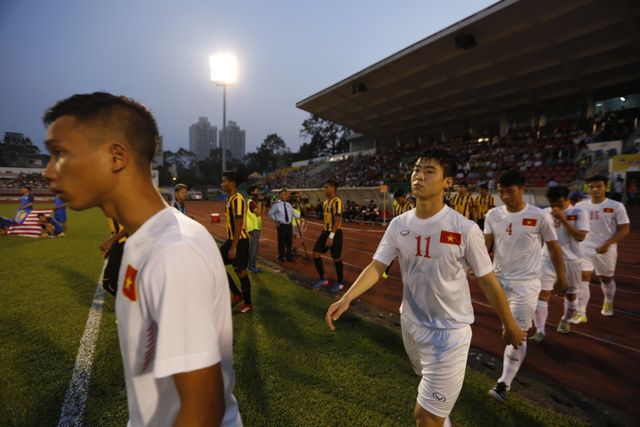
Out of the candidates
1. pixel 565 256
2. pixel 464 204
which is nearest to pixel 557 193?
pixel 565 256

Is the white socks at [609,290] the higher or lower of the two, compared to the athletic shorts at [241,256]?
lower

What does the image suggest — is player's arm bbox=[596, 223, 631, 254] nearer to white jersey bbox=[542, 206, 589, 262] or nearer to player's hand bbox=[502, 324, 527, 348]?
white jersey bbox=[542, 206, 589, 262]

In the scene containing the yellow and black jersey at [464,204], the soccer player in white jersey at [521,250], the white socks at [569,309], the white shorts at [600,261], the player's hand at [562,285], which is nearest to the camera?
the player's hand at [562,285]

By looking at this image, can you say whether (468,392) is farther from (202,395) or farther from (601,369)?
(202,395)

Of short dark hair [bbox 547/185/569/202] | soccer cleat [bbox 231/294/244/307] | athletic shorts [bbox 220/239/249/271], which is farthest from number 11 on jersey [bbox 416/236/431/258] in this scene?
soccer cleat [bbox 231/294/244/307]

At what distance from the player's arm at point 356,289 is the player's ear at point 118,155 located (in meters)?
1.63

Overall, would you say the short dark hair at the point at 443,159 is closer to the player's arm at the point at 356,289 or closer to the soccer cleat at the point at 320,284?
the player's arm at the point at 356,289

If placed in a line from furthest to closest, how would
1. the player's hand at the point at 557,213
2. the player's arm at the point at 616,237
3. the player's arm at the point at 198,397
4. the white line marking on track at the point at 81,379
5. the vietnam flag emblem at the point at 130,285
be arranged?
the player's arm at the point at 616,237, the player's hand at the point at 557,213, the white line marking on track at the point at 81,379, the vietnam flag emblem at the point at 130,285, the player's arm at the point at 198,397

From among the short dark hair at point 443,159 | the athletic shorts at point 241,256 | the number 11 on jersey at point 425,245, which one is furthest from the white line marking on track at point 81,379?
the short dark hair at point 443,159

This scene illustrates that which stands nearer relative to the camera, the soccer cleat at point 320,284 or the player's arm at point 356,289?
the player's arm at point 356,289

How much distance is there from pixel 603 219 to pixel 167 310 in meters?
6.96

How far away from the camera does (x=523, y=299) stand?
358 cm

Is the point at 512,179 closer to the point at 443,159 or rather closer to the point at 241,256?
the point at 443,159

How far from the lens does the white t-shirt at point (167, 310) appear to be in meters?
0.84
